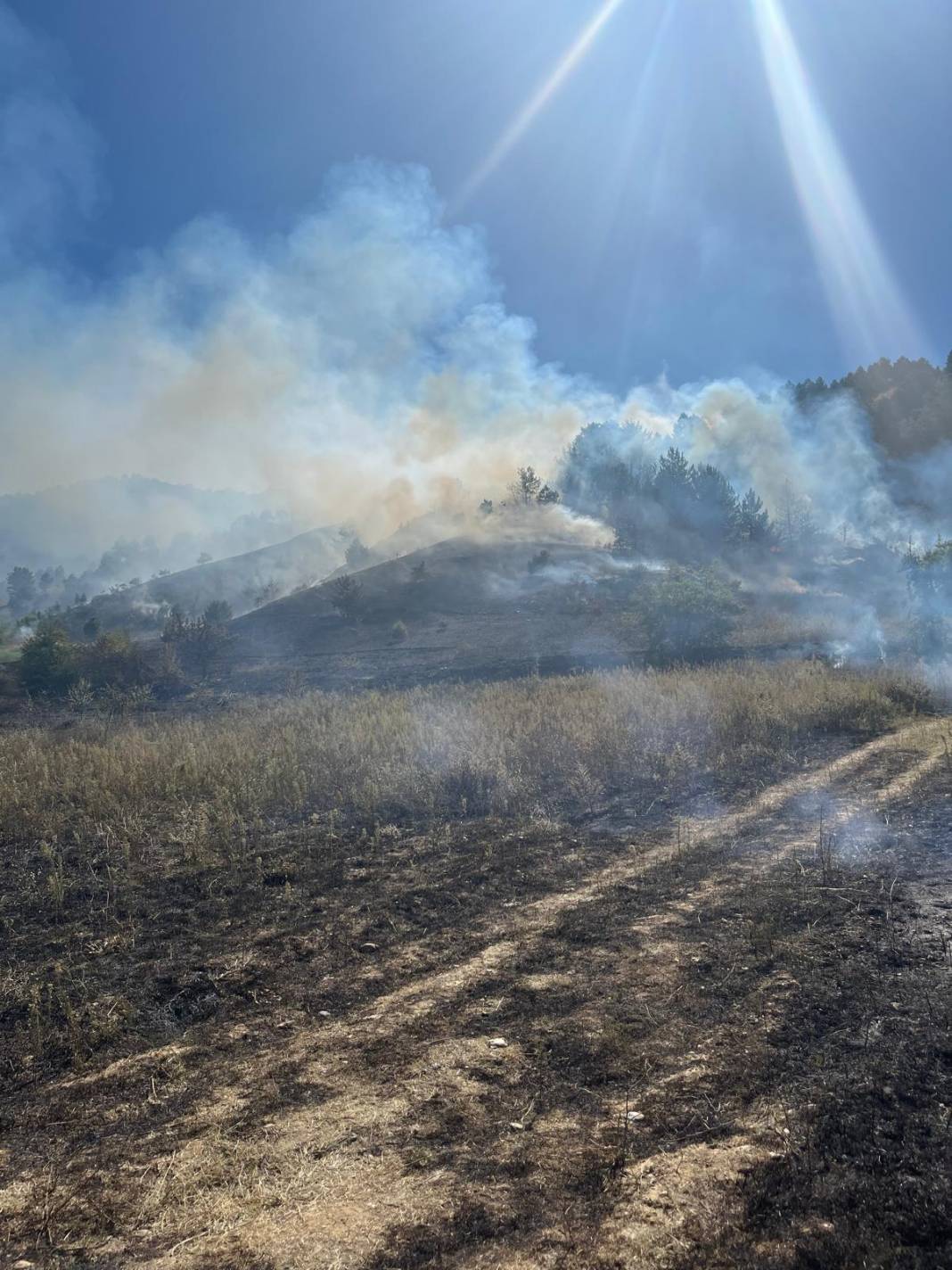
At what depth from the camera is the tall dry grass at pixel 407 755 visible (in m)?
7.69

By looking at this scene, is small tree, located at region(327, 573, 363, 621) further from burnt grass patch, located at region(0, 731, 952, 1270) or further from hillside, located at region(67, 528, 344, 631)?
burnt grass patch, located at region(0, 731, 952, 1270)

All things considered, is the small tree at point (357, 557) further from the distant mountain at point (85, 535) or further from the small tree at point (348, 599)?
the distant mountain at point (85, 535)

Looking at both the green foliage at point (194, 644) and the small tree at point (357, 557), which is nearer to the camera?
the green foliage at point (194, 644)

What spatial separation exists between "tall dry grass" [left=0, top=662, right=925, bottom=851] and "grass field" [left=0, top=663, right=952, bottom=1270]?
97 mm

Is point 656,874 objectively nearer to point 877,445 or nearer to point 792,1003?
point 792,1003

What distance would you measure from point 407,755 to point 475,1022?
6.05 m

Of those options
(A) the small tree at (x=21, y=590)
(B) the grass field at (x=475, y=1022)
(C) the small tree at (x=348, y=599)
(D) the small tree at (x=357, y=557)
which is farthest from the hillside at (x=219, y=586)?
(B) the grass field at (x=475, y=1022)

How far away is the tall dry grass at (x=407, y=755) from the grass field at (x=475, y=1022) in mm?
97

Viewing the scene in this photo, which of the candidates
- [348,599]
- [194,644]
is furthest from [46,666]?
[348,599]

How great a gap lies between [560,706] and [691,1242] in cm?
1011

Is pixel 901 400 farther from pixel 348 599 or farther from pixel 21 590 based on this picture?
pixel 21 590

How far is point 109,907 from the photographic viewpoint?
5336 mm

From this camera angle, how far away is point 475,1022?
11.9ft

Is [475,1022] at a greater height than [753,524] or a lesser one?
lesser
